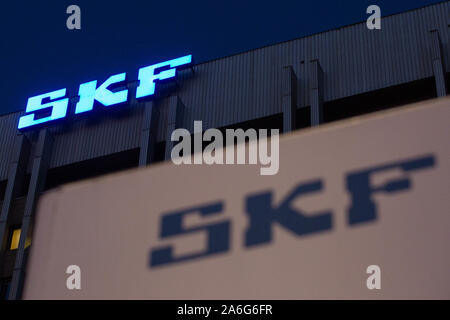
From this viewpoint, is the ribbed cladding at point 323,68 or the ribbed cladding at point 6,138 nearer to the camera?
the ribbed cladding at point 323,68

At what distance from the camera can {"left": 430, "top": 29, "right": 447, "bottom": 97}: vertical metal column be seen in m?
19.1

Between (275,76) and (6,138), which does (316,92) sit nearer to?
(275,76)

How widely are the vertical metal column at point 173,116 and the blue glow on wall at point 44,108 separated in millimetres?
4545

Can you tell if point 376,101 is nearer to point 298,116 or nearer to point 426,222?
point 298,116

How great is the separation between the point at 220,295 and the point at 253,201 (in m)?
0.87

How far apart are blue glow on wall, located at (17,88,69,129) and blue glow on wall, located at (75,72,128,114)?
0.67 meters

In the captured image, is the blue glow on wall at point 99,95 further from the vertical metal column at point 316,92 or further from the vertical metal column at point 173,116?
the vertical metal column at point 316,92

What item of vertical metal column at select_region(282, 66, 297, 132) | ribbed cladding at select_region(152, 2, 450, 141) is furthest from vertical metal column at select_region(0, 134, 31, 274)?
vertical metal column at select_region(282, 66, 297, 132)

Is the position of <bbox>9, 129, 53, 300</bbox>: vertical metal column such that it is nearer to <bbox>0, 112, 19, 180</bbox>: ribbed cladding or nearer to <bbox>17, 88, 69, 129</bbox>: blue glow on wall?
<bbox>17, 88, 69, 129</bbox>: blue glow on wall

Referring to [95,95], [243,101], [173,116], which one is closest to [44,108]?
[95,95]

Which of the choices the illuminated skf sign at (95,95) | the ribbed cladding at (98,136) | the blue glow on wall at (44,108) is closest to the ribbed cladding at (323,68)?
the illuminated skf sign at (95,95)

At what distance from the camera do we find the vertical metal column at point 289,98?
20.5 metres

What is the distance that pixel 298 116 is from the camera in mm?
21812
